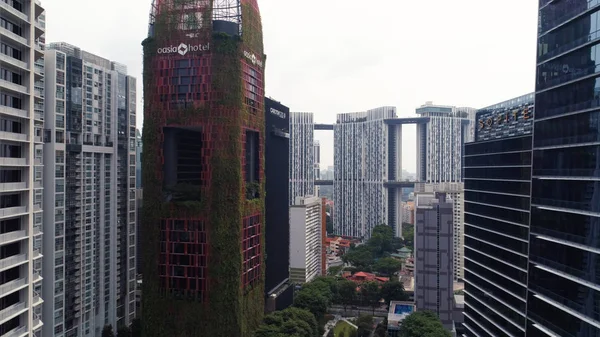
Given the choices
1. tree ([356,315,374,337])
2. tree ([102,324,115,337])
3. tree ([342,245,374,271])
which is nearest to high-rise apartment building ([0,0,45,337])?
tree ([102,324,115,337])

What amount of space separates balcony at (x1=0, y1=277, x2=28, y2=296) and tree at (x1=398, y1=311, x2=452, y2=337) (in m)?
44.8

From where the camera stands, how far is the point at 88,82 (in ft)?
182

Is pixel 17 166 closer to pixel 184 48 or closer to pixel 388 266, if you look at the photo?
pixel 184 48

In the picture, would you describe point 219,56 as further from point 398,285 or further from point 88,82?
point 398,285

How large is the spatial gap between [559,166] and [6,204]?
34.5m

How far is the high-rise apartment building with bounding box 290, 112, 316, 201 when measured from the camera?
164375mm

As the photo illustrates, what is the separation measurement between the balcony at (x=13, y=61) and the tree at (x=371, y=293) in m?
75.2

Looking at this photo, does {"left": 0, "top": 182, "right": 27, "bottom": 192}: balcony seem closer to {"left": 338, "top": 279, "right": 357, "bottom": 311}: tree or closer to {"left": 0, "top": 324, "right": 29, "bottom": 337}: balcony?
{"left": 0, "top": 324, "right": 29, "bottom": 337}: balcony

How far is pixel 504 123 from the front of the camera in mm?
50938

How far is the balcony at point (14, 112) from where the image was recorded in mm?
23655

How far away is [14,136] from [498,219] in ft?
155

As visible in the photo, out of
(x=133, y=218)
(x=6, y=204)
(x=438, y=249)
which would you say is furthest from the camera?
(x=438, y=249)

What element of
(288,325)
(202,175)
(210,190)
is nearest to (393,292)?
(288,325)

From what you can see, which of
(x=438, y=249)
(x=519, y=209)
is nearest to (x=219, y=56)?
(x=519, y=209)
